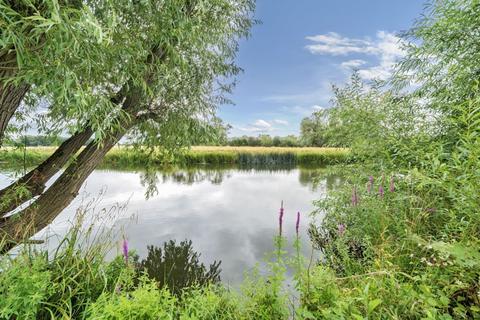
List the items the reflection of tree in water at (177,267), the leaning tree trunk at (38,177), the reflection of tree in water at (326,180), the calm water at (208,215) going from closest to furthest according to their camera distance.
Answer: the leaning tree trunk at (38,177) < the reflection of tree in water at (177,267) < the calm water at (208,215) < the reflection of tree in water at (326,180)

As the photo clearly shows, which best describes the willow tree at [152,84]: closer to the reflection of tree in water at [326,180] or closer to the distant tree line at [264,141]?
the reflection of tree in water at [326,180]

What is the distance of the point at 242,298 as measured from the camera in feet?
5.36

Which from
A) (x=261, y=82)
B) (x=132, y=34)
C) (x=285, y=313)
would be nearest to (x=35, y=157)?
(x=132, y=34)

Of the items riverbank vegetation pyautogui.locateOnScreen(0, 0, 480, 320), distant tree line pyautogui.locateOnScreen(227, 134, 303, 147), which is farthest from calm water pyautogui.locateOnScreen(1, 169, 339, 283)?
distant tree line pyautogui.locateOnScreen(227, 134, 303, 147)

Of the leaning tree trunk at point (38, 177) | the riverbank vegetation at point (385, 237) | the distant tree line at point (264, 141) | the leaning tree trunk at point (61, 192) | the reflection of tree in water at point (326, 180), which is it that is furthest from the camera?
the distant tree line at point (264, 141)

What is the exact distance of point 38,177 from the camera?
2.51 metres

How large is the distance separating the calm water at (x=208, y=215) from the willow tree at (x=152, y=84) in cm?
42

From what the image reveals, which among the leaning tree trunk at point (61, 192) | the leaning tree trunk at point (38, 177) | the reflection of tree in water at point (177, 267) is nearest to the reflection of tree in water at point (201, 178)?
the reflection of tree in water at point (177, 267)

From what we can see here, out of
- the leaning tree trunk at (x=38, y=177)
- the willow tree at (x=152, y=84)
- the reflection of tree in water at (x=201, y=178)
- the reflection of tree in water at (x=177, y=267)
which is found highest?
the willow tree at (x=152, y=84)

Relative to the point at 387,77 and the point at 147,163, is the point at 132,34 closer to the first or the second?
the point at 147,163

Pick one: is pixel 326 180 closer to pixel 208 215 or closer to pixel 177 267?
pixel 208 215

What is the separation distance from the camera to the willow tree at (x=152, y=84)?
2.03 m

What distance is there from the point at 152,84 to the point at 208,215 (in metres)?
3.56

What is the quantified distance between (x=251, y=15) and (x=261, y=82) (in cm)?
786
